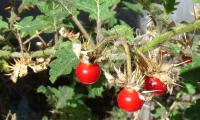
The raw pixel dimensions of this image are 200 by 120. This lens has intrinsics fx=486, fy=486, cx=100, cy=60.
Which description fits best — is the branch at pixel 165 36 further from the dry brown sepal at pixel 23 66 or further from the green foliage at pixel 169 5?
the dry brown sepal at pixel 23 66

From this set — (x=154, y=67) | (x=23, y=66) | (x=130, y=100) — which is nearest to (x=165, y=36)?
(x=154, y=67)

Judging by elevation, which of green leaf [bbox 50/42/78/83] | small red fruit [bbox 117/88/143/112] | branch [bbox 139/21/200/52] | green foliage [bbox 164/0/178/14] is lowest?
small red fruit [bbox 117/88/143/112]

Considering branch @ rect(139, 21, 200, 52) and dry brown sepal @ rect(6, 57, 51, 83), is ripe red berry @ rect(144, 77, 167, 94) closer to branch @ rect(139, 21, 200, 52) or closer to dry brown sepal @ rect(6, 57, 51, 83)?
branch @ rect(139, 21, 200, 52)

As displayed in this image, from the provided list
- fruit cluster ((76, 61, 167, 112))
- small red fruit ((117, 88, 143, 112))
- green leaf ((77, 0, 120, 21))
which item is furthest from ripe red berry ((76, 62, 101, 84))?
green leaf ((77, 0, 120, 21))

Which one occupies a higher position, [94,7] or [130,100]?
[94,7]

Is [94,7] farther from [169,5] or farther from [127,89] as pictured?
[127,89]

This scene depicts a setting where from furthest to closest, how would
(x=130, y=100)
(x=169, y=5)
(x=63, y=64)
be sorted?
(x=169, y=5), (x=63, y=64), (x=130, y=100)

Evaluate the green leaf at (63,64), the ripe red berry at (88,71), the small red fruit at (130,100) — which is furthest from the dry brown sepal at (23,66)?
the small red fruit at (130,100)

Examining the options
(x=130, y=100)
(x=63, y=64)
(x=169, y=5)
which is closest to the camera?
(x=130, y=100)

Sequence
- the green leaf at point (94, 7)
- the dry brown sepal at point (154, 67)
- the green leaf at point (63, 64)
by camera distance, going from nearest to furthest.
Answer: the dry brown sepal at point (154, 67) → the green leaf at point (63, 64) → the green leaf at point (94, 7)
